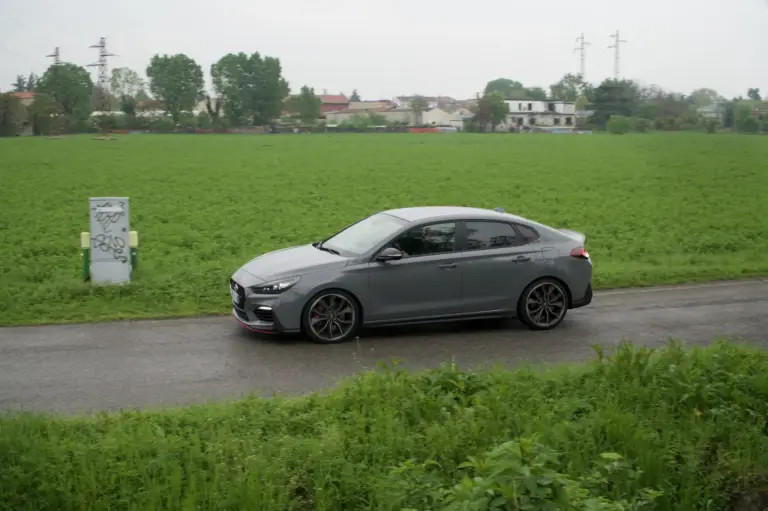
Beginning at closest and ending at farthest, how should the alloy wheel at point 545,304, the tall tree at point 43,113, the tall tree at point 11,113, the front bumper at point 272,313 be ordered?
the front bumper at point 272,313
the alloy wheel at point 545,304
the tall tree at point 11,113
the tall tree at point 43,113

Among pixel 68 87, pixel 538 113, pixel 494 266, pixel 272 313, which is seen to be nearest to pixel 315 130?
pixel 538 113

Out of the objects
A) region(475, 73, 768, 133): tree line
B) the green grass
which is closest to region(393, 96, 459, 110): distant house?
region(475, 73, 768, 133): tree line

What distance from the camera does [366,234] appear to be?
1168cm

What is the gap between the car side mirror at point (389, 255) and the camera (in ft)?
35.9

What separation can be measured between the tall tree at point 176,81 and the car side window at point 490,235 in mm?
12384

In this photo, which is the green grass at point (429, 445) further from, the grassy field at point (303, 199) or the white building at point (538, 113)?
the white building at point (538, 113)

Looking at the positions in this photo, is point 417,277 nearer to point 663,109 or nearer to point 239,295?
point 239,295

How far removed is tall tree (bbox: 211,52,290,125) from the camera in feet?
70.3

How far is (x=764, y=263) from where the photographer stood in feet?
56.8

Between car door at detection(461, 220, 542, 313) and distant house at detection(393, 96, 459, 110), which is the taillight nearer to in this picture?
car door at detection(461, 220, 542, 313)

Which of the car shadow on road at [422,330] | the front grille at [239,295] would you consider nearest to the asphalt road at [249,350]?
the car shadow on road at [422,330]

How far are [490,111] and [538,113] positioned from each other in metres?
8.66

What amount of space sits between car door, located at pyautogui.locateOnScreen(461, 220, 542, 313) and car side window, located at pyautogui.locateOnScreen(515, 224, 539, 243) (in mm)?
78

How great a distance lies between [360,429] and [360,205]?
22.9 meters
